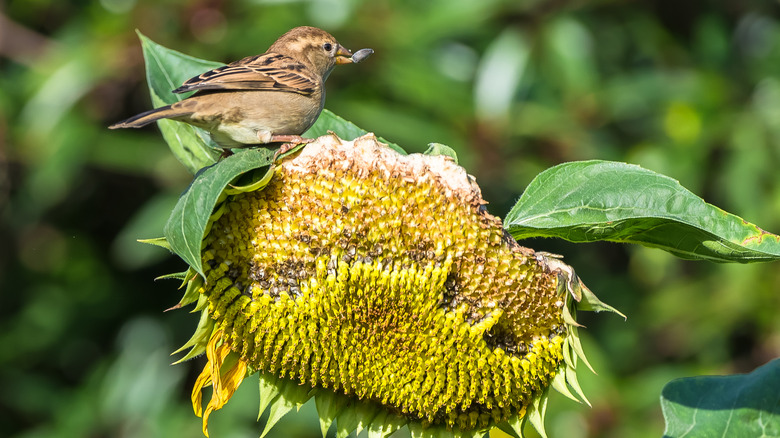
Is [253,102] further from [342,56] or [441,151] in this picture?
[441,151]

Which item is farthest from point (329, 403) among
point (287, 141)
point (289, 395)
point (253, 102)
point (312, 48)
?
point (312, 48)

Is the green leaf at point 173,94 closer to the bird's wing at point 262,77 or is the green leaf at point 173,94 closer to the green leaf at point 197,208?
the bird's wing at point 262,77

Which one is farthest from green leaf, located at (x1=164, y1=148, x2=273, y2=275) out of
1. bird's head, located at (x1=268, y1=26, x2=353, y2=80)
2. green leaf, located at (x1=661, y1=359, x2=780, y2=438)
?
green leaf, located at (x1=661, y1=359, x2=780, y2=438)

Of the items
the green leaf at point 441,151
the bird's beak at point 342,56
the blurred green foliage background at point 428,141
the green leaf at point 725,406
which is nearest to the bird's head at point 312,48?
the bird's beak at point 342,56

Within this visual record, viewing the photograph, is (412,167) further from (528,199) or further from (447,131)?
(447,131)

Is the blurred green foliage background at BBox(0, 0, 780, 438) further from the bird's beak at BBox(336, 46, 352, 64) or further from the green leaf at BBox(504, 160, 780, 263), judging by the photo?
the green leaf at BBox(504, 160, 780, 263)

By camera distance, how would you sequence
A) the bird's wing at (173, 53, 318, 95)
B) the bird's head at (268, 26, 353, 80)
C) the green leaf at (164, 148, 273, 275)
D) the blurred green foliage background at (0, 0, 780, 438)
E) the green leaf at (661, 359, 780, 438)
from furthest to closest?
the blurred green foliage background at (0, 0, 780, 438) → the bird's head at (268, 26, 353, 80) → the bird's wing at (173, 53, 318, 95) → the green leaf at (661, 359, 780, 438) → the green leaf at (164, 148, 273, 275)
